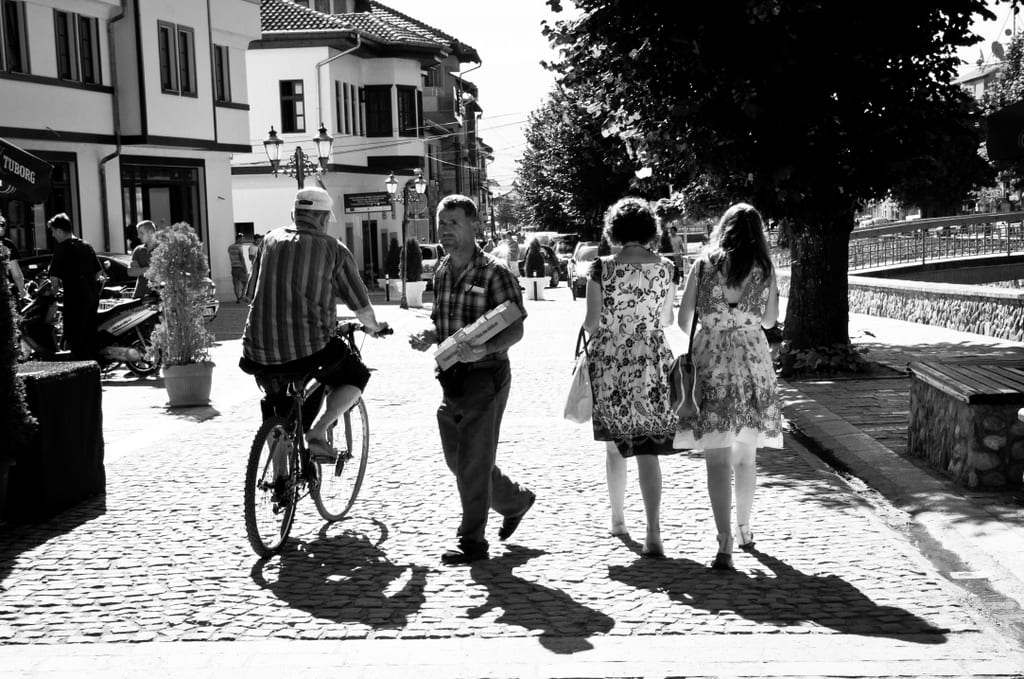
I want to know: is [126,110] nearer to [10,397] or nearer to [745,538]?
[10,397]

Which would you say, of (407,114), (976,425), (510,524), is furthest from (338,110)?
(510,524)

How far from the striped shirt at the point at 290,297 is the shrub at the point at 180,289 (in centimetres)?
527

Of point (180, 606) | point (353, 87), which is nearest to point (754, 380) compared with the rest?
point (180, 606)

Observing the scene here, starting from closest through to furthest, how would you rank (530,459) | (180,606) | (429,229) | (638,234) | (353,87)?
(180,606), (638,234), (530,459), (353,87), (429,229)

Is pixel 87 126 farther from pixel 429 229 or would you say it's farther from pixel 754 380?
pixel 429 229

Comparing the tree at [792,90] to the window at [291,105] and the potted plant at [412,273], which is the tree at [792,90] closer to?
the potted plant at [412,273]

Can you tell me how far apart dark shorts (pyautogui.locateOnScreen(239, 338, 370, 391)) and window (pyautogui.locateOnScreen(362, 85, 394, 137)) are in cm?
4339

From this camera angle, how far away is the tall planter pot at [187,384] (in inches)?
470

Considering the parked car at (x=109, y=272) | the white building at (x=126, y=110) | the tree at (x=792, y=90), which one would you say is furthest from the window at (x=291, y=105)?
the tree at (x=792, y=90)

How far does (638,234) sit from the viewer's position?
624 cm

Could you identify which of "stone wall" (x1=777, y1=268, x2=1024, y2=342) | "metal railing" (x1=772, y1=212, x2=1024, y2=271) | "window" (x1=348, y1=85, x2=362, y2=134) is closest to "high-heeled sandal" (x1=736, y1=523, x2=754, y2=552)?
"stone wall" (x1=777, y1=268, x2=1024, y2=342)

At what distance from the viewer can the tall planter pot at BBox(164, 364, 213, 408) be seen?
11.9m

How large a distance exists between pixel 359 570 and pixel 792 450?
→ 4257 mm

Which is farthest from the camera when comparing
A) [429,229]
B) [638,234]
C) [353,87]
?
[429,229]
